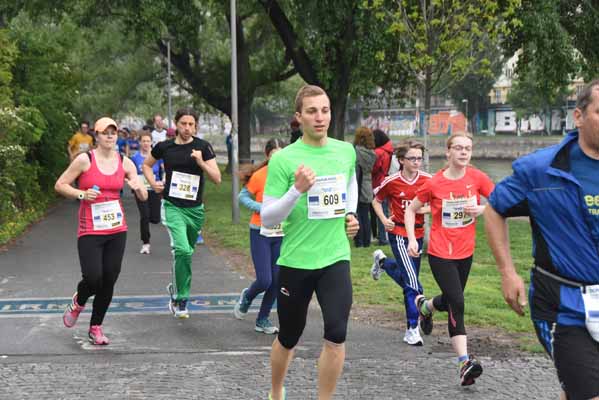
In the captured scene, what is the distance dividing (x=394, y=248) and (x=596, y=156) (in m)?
4.08

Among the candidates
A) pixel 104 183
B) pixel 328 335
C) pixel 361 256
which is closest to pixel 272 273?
pixel 104 183

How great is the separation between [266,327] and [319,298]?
2.86 m

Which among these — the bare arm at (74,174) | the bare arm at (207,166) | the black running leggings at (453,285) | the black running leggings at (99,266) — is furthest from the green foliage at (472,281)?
the bare arm at (74,174)

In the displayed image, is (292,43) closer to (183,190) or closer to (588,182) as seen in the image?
(183,190)

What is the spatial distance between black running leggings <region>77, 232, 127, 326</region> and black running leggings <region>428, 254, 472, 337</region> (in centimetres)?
262

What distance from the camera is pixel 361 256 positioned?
43.9ft

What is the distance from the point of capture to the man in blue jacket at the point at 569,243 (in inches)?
147

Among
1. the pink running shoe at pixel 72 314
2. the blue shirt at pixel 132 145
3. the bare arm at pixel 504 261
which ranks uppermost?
the bare arm at pixel 504 261

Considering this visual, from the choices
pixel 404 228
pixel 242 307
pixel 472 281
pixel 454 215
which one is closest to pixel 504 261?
pixel 454 215

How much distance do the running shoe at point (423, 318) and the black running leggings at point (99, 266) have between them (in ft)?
8.27

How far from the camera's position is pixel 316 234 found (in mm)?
5215

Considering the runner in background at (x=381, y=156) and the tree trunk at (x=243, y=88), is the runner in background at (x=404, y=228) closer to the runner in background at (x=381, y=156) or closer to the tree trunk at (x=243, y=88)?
the runner in background at (x=381, y=156)

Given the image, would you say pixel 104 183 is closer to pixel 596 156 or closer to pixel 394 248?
pixel 394 248

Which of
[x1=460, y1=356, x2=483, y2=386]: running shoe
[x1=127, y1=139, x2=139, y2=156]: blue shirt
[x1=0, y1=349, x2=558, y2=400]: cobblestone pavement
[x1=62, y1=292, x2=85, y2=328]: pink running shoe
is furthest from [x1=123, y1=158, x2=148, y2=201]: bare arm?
[x1=127, y1=139, x2=139, y2=156]: blue shirt
